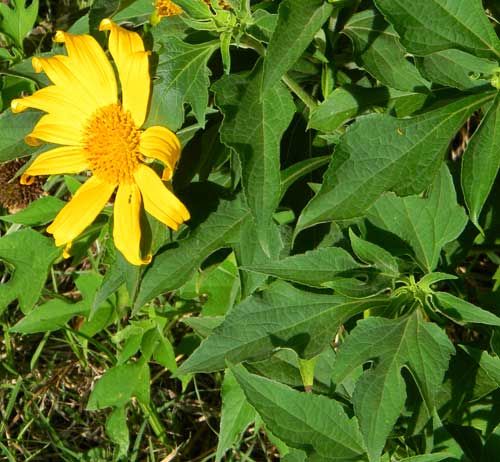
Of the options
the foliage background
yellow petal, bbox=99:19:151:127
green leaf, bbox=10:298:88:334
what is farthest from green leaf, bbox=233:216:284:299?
green leaf, bbox=10:298:88:334

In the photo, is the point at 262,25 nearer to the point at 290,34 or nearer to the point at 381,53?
the point at 290,34

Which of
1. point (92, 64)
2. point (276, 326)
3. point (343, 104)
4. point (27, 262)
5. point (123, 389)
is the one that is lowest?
point (123, 389)

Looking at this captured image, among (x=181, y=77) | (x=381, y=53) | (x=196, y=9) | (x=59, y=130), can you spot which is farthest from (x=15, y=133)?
(x=381, y=53)

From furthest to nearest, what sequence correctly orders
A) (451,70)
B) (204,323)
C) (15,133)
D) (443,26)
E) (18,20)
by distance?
(18,20), (204,323), (15,133), (451,70), (443,26)

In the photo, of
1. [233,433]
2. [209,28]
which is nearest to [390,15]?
[209,28]

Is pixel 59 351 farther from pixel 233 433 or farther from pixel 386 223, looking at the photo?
pixel 386 223

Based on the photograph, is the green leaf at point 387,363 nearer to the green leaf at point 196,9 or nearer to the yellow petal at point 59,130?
the green leaf at point 196,9

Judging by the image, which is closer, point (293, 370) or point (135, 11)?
point (293, 370)
